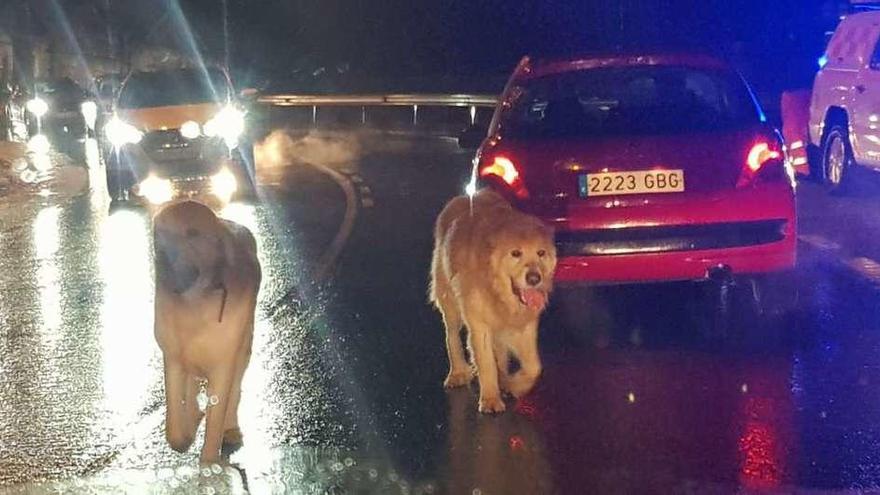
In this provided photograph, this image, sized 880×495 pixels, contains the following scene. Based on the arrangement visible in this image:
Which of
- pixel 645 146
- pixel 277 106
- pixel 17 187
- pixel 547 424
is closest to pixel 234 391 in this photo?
pixel 547 424

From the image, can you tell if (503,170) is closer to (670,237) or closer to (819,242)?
(670,237)

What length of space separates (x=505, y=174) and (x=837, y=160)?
8883mm

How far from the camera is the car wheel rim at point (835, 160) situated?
53.1 feet

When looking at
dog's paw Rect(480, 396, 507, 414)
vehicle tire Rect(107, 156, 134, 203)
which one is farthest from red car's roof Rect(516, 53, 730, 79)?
vehicle tire Rect(107, 156, 134, 203)

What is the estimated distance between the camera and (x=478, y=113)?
33.0 meters

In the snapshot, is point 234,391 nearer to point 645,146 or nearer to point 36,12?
point 645,146

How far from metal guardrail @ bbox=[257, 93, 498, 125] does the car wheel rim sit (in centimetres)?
1528

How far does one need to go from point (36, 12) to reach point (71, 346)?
48168 millimetres

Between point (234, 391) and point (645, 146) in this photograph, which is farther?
point (645, 146)

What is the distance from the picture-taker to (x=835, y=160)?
16484 mm

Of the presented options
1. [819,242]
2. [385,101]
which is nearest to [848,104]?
[819,242]

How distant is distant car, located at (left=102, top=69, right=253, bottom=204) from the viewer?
58.5ft

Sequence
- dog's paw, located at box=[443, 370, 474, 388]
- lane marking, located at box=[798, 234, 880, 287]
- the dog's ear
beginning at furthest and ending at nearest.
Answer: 1. lane marking, located at box=[798, 234, 880, 287]
2. dog's paw, located at box=[443, 370, 474, 388]
3. the dog's ear

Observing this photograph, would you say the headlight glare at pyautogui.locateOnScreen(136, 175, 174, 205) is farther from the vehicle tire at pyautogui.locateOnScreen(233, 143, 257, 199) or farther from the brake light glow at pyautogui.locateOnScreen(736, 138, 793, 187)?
the brake light glow at pyautogui.locateOnScreen(736, 138, 793, 187)
